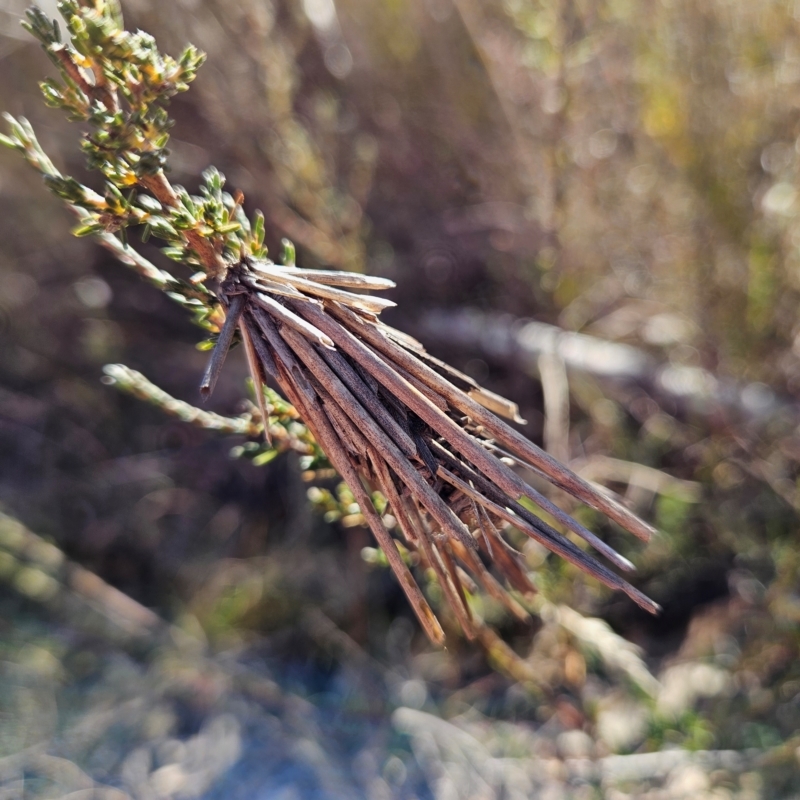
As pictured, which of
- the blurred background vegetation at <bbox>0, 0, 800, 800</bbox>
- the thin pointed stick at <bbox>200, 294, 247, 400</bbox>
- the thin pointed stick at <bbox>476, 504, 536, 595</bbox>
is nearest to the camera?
the thin pointed stick at <bbox>200, 294, 247, 400</bbox>

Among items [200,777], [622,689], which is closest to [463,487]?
[622,689]

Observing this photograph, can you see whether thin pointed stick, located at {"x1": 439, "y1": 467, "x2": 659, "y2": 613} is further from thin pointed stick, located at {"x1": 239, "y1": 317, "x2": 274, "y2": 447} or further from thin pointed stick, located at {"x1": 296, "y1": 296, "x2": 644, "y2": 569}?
thin pointed stick, located at {"x1": 239, "y1": 317, "x2": 274, "y2": 447}

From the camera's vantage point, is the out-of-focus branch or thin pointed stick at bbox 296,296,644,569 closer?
thin pointed stick at bbox 296,296,644,569

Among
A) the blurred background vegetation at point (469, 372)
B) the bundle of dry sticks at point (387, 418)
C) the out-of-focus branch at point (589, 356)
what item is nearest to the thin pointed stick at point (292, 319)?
the bundle of dry sticks at point (387, 418)

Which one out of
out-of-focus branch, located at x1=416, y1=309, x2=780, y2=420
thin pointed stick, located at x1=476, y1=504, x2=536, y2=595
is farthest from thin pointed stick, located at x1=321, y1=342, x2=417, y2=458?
out-of-focus branch, located at x1=416, y1=309, x2=780, y2=420

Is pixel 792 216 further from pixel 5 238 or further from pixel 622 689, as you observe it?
pixel 5 238

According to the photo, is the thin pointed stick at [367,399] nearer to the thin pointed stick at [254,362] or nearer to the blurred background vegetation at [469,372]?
the thin pointed stick at [254,362]
